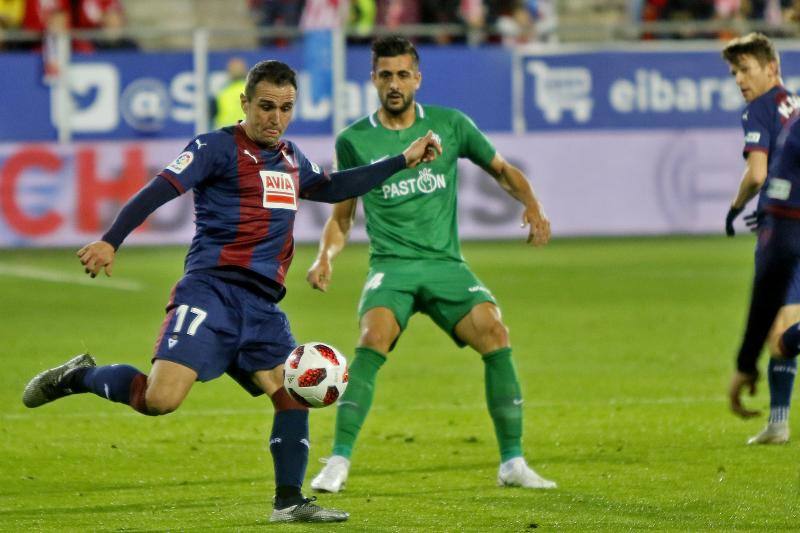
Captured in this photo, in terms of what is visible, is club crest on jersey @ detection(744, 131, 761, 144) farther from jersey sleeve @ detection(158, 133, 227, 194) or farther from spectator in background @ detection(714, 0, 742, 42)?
spectator in background @ detection(714, 0, 742, 42)

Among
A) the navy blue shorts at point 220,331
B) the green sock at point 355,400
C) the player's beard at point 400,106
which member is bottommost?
the green sock at point 355,400

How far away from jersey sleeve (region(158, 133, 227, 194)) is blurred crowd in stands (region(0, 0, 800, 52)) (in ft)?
46.4

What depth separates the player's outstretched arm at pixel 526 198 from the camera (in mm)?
7602

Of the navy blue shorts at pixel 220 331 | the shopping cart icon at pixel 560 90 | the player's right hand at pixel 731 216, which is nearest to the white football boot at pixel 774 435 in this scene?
the player's right hand at pixel 731 216

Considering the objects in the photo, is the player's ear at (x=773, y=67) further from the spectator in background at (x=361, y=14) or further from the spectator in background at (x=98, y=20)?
the spectator in background at (x=361, y=14)

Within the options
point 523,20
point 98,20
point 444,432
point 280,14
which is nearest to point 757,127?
point 444,432

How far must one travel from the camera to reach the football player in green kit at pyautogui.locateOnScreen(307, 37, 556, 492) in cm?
749

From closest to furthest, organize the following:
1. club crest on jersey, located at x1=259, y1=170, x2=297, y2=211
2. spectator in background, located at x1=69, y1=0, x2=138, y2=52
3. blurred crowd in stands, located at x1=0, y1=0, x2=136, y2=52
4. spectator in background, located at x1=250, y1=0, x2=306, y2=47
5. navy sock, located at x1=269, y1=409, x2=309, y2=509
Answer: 1. navy sock, located at x1=269, y1=409, x2=309, y2=509
2. club crest on jersey, located at x1=259, y1=170, x2=297, y2=211
3. blurred crowd in stands, located at x1=0, y1=0, x2=136, y2=52
4. spectator in background, located at x1=69, y1=0, x2=138, y2=52
5. spectator in background, located at x1=250, y1=0, x2=306, y2=47

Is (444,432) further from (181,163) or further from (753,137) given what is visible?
(181,163)

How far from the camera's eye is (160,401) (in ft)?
21.3

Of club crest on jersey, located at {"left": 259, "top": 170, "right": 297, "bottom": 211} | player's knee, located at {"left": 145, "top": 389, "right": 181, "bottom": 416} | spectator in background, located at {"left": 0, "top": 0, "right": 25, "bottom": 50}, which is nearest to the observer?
player's knee, located at {"left": 145, "top": 389, "right": 181, "bottom": 416}

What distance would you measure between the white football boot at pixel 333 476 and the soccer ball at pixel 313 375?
0.72 metres

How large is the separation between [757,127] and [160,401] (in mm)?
3438

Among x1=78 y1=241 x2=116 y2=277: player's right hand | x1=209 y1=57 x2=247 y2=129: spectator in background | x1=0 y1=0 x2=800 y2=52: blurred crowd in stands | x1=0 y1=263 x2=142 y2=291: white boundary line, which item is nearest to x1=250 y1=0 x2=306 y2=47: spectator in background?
x1=0 y1=0 x2=800 y2=52: blurred crowd in stands
